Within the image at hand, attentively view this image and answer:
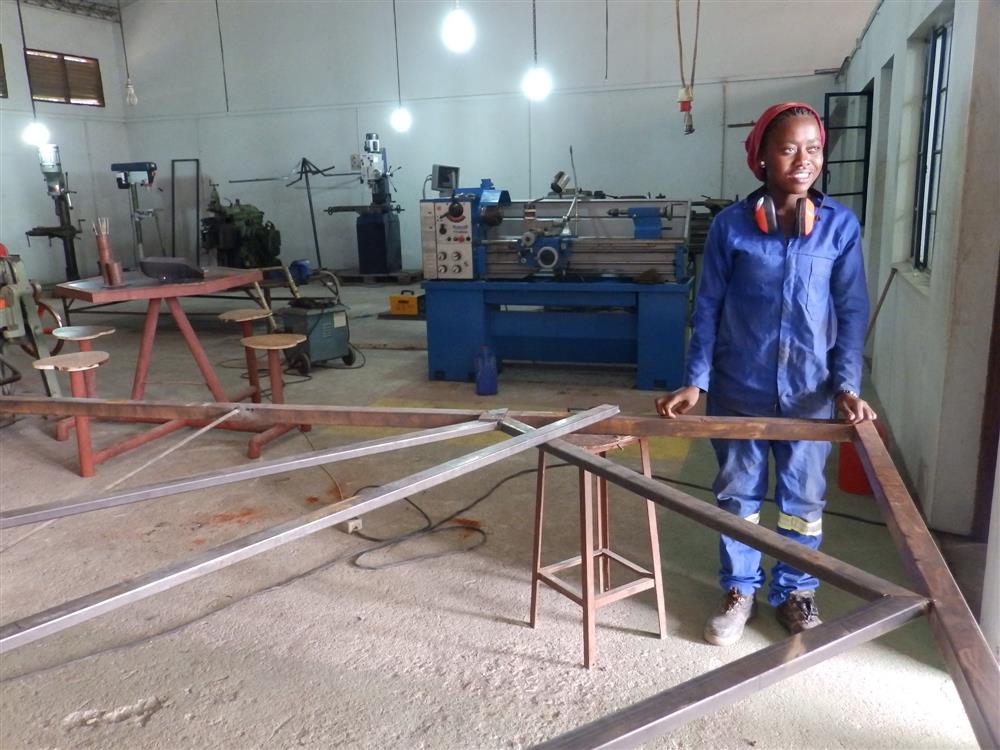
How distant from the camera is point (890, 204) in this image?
3881 millimetres

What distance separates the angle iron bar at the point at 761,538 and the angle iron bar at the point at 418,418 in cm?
22

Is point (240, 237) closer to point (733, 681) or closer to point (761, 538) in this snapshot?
point (761, 538)

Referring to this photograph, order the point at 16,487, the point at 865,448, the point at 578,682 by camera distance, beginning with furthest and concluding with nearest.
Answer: the point at 16,487
the point at 578,682
the point at 865,448

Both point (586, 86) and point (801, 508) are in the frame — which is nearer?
point (801, 508)

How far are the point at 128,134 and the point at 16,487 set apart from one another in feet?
28.1

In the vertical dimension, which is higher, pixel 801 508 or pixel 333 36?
pixel 333 36

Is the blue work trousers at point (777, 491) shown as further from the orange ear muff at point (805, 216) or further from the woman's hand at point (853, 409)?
the orange ear muff at point (805, 216)

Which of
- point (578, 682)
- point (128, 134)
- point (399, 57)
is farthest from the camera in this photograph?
point (128, 134)

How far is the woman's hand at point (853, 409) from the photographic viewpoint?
1600 millimetres

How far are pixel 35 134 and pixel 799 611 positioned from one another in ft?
30.4

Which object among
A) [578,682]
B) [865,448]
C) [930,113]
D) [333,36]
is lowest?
[578,682]

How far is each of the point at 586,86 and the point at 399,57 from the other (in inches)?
90.0

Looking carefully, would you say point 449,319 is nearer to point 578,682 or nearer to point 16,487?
point 16,487

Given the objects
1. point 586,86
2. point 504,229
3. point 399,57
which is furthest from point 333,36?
point 504,229
